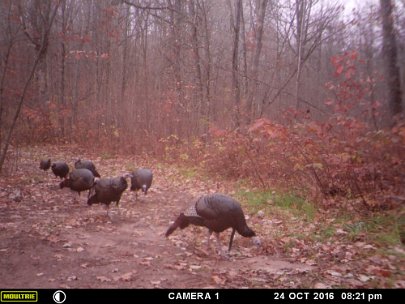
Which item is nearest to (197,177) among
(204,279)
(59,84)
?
(204,279)

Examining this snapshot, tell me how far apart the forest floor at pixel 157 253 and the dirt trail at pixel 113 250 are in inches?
0.6

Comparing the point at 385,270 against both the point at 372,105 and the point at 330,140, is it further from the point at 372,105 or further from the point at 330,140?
the point at 372,105

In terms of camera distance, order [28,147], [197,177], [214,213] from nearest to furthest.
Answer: [214,213] → [197,177] → [28,147]

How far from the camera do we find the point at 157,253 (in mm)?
7109

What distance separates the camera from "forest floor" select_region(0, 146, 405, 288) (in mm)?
5801

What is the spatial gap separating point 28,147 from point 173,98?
7.65 metres

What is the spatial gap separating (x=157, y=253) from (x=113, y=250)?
29.1 inches

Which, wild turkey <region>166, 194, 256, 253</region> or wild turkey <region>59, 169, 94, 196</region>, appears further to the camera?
wild turkey <region>59, 169, 94, 196</region>

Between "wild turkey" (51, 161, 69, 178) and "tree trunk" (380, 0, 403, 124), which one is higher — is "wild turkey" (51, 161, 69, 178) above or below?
below

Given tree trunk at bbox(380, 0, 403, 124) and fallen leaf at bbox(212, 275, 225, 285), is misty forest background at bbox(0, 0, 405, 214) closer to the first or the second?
tree trunk at bbox(380, 0, 403, 124)

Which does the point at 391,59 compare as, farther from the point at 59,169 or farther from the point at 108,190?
the point at 59,169

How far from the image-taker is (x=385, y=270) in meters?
5.87

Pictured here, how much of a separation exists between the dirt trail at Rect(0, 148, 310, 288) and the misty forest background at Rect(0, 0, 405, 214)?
7.36ft

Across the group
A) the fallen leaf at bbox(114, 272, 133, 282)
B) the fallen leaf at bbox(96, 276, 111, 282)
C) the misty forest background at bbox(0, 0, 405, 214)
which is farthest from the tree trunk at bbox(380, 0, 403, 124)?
the fallen leaf at bbox(96, 276, 111, 282)
